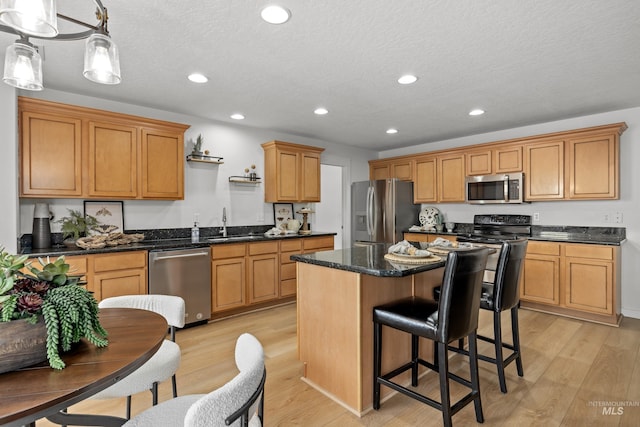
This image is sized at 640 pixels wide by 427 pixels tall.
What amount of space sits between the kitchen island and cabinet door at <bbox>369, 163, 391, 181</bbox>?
378 centimetres

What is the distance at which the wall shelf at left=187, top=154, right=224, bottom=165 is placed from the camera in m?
4.11

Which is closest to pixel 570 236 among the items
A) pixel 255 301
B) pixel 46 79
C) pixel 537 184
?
pixel 537 184

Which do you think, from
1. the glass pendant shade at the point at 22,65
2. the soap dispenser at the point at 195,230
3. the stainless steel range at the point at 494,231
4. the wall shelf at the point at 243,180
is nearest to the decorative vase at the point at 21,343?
the glass pendant shade at the point at 22,65

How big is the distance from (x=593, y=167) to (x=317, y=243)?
3462 mm

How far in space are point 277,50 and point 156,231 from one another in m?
2.59

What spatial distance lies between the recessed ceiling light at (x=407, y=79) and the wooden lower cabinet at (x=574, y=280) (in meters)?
2.60

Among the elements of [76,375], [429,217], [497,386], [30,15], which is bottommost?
[497,386]

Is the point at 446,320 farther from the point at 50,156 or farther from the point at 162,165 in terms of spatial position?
the point at 50,156

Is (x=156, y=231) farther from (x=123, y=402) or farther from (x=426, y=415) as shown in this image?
(x=426, y=415)

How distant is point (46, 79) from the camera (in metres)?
3.01

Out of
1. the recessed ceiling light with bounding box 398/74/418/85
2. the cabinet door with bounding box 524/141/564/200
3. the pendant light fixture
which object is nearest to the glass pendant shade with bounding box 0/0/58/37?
the pendant light fixture

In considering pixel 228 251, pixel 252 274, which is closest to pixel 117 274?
pixel 228 251

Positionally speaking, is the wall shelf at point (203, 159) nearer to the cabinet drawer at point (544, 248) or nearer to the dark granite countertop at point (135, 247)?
the dark granite countertop at point (135, 247)

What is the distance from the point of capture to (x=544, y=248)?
13.2ft
